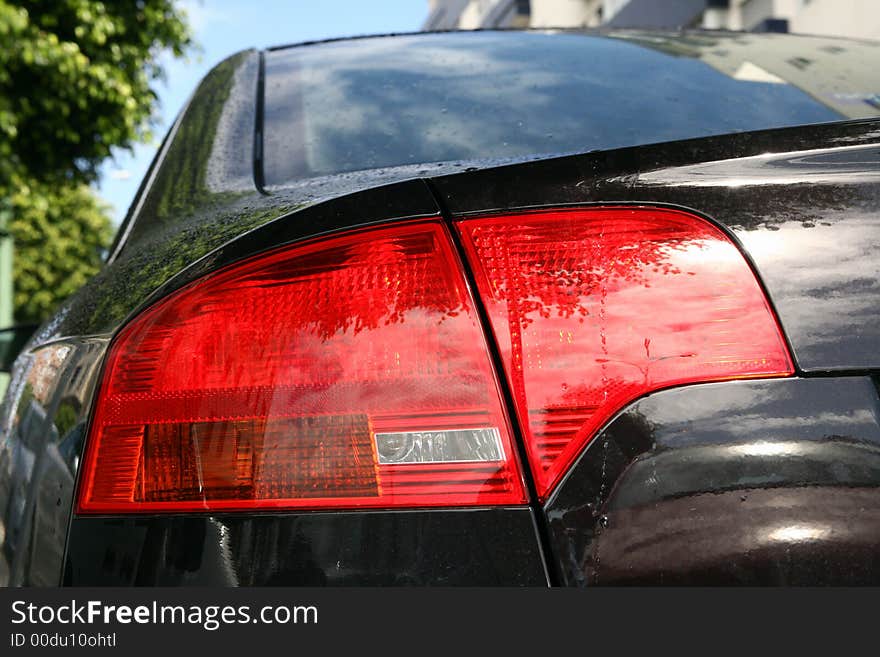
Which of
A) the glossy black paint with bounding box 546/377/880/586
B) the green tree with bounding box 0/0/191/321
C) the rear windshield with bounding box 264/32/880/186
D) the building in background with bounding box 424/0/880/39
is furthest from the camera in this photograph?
the building in background with bounding box 424/0/880/39

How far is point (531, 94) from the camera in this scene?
2.03 meters

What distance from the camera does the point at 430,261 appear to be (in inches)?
44.5

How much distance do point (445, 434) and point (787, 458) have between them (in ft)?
1.19

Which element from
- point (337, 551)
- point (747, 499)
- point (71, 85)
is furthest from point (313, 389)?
point (71, 85)

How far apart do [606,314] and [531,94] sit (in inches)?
41.6

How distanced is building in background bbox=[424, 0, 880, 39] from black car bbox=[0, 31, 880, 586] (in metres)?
7.48

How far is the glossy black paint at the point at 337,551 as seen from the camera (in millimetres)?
1042

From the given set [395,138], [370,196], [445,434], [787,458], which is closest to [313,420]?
[445,434]

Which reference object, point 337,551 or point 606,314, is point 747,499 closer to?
point 606,314

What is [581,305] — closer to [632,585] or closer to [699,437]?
[699,437]

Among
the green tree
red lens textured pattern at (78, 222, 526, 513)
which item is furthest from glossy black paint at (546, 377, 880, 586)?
the green tree

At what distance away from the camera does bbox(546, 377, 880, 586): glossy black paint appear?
1018 millimetres

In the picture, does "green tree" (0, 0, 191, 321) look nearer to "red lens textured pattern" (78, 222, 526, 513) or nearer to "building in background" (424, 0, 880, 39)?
"building in background" (424, 0, 880, 39)

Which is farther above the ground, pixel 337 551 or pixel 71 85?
pixel 337 551
